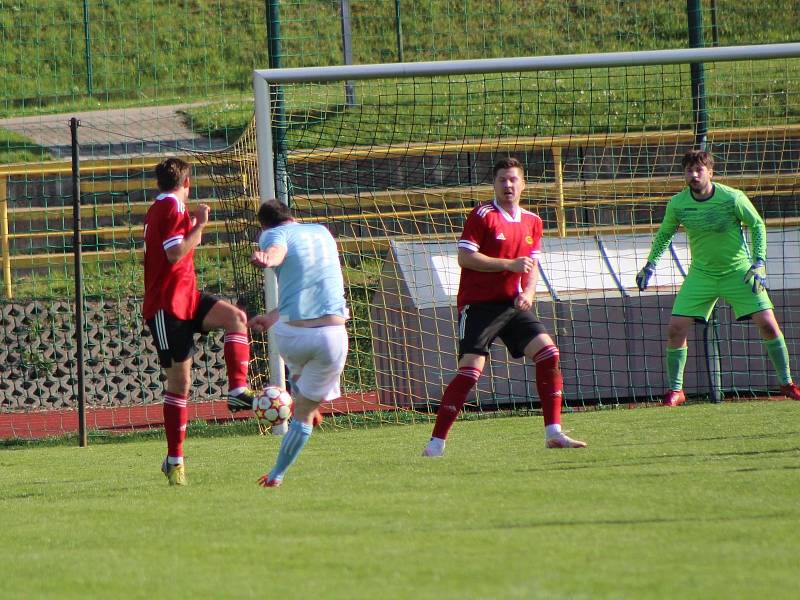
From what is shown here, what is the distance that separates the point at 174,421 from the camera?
23.8ft

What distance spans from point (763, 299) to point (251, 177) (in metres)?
4.94

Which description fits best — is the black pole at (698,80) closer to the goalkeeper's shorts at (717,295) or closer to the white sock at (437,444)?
the goalkeeper's shorts at (717,295)

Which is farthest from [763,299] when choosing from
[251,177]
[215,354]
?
[215,354]

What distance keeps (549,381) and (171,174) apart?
2.75 m

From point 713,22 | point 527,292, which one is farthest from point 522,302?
point 713,22

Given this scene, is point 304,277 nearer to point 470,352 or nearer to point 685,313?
point 470,352

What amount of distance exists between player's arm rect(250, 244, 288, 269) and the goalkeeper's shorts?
4082mm

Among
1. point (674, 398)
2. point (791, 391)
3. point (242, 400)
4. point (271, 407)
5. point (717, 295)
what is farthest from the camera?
point (674, 398)

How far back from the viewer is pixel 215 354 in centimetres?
1414

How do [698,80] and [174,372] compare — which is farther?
[698,80]

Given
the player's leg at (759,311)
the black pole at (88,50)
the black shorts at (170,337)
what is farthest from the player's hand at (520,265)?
the black pole at (88,50)

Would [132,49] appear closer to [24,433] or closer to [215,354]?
[215,354]

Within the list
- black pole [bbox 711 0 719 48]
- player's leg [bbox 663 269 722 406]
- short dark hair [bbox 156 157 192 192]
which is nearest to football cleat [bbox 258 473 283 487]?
short dark hair [bbox 156 157 192 192]

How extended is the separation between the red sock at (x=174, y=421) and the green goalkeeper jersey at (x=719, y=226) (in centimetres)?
396
